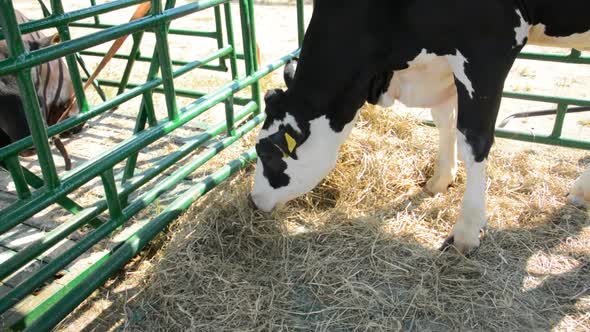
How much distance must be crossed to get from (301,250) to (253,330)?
625 millimetres

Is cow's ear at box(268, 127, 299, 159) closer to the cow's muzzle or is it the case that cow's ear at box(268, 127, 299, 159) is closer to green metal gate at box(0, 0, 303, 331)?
the cow's muzzle

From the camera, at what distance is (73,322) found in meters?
2.62

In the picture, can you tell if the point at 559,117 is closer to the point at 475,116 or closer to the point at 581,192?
the point at 581,192

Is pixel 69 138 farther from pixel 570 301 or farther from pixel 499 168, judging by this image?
pixel 570 301

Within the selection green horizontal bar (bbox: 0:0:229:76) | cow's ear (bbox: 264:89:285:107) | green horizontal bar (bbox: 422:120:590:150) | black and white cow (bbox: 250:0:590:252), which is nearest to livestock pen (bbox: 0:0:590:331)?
green horizontal bar (bbox: 0:0:229:76)

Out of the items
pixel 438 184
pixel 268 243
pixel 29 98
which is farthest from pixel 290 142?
pixel 29 98

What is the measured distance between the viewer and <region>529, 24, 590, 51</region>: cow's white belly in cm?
281

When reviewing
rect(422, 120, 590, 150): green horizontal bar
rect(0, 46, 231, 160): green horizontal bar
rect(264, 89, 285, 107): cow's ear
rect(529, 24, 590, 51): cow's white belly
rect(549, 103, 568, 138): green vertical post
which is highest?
rect(529, 24, 590, 51): cow's white belly

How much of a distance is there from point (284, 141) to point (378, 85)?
608 millimetres

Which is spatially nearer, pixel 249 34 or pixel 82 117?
pixel 82 117

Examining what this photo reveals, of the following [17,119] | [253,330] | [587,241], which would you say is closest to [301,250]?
[253,330]

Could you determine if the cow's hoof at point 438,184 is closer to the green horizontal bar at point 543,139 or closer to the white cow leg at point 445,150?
the white cow leg at point 445,150

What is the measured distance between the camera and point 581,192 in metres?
3.24

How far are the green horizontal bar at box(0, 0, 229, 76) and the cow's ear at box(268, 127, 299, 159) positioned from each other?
0.83m
